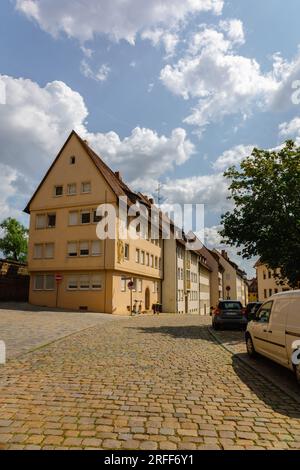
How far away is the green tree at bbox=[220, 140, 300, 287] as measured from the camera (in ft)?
61.2

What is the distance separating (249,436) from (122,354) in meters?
6.23

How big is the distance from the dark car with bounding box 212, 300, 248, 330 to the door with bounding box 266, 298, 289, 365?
10.4 meters

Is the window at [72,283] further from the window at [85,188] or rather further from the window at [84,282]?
the window at [85,188]

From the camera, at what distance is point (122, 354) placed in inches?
416

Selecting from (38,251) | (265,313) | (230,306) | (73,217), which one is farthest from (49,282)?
(265,313)

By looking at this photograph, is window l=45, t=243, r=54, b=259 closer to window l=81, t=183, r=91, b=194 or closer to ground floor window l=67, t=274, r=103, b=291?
ground floor window l=67, t=274, r=103, b=291

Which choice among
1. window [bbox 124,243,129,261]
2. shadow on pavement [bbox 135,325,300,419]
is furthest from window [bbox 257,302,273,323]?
window [bbox 124,243,129,261]

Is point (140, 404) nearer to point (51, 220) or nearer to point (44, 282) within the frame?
point (44, 282)

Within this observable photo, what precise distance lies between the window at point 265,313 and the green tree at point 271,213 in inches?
341

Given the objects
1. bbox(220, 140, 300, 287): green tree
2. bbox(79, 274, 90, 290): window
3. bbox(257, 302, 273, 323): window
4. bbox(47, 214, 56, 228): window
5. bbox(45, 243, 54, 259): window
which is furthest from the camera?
bbox(47, 214, 56, 228): window

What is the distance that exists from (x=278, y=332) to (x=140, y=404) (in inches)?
155

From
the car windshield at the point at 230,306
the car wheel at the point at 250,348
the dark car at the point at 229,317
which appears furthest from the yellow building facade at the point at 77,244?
the car wheel at the point at 250,348
